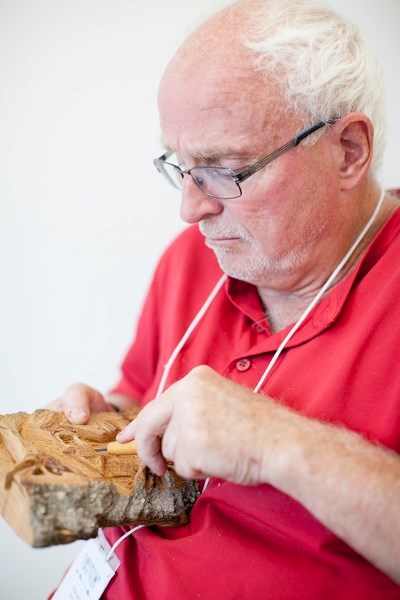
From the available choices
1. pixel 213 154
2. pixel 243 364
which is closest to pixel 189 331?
pixel 243 364

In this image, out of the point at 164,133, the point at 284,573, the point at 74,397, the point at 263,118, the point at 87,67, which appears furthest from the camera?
the point at 87,67

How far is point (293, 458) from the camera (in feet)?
3.45

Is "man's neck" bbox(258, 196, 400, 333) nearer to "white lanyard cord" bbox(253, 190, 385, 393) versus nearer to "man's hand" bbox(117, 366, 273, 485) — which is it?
"white lanyard cord" bbox(253, 190, 385, 393)

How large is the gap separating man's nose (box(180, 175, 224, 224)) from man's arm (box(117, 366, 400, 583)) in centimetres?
44

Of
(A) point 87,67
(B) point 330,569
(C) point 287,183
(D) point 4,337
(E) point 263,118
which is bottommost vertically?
(B) point 330,569

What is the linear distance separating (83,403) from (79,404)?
2cm

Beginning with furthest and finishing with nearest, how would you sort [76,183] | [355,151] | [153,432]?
[76,183]
[355,151]
[153,432]

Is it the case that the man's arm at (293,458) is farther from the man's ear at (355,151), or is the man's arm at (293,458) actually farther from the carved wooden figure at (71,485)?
the man's ear at (355,151)

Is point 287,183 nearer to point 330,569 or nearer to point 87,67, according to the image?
point 330,569

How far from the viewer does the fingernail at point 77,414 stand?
4.88 ft

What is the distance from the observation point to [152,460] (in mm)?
1199

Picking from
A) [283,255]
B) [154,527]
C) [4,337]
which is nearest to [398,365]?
[283,255]

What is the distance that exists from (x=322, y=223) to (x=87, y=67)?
1123mm

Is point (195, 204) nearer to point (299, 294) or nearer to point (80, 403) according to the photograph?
point (299, 294)
